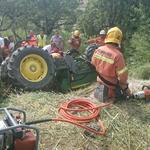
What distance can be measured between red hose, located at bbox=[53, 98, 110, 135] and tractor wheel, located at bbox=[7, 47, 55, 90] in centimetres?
194

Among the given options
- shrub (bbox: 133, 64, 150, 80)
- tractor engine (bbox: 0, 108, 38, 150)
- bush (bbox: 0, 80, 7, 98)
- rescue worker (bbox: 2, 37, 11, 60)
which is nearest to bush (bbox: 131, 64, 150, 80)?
shrub (bbox: 133, 64, 150, 80)

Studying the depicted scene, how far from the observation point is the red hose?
6.51m

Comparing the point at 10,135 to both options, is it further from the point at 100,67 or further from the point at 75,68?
the point at 75,68

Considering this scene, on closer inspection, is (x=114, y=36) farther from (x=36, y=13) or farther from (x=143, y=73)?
(x=36, y=13)

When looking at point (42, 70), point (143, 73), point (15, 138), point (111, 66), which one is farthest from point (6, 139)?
point (143, 73)

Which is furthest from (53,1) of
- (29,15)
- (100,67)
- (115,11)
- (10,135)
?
(10,135)

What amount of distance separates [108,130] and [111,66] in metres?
1.37

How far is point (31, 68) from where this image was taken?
959 cm

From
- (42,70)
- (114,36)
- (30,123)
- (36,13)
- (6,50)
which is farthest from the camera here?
(36,13)

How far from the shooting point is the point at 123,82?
7605mm

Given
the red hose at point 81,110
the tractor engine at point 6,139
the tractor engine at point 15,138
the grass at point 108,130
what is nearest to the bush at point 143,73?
the grass at point 108,130

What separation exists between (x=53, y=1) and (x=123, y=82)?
22.4 meters

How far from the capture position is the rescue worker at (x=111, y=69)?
7.51 metres

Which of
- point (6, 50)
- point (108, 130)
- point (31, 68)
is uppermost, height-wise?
point (31, 68)
